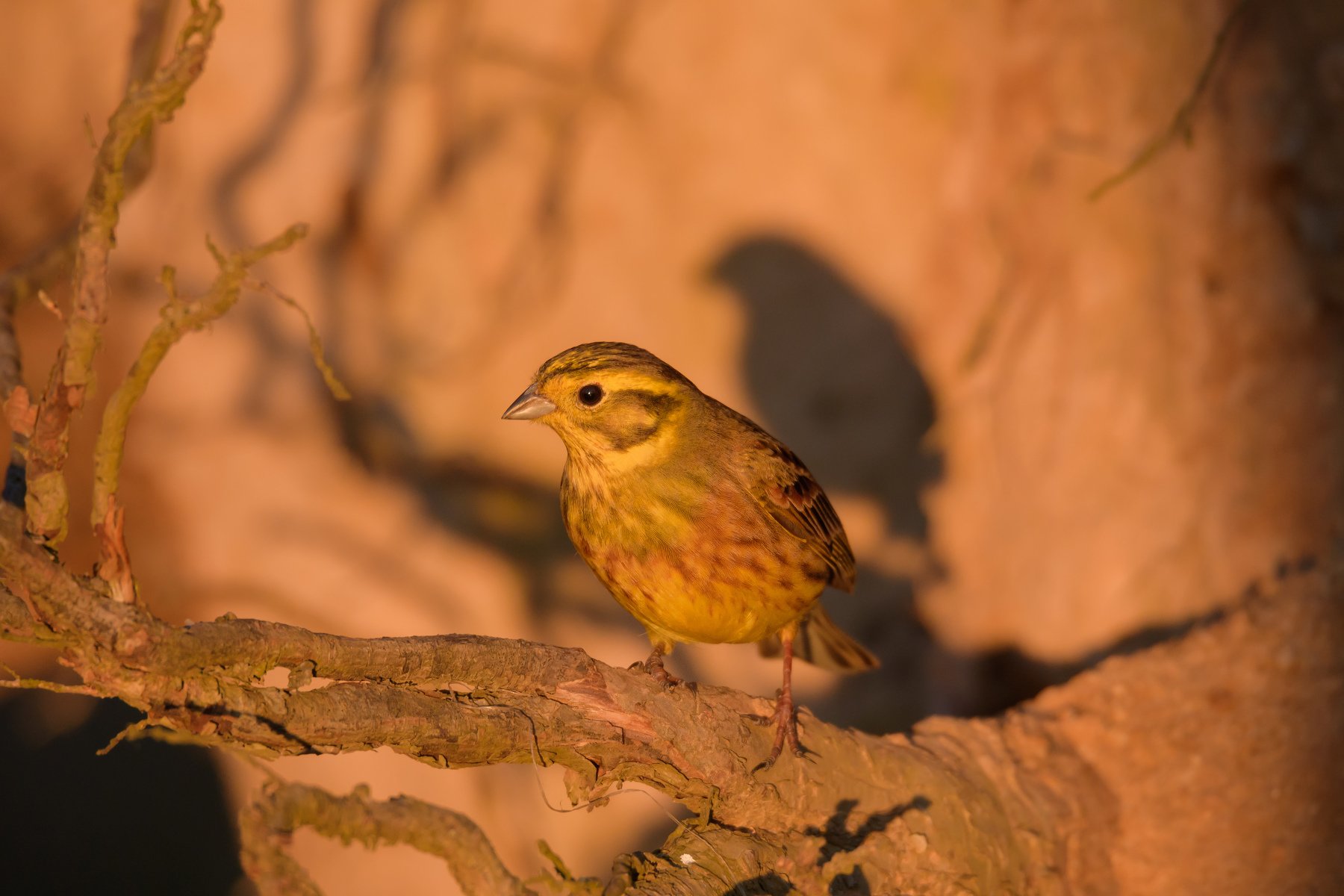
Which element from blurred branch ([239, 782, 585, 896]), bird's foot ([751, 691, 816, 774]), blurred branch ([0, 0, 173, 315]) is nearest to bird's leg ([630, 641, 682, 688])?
bird's foot ([751, 691, 816, 774])

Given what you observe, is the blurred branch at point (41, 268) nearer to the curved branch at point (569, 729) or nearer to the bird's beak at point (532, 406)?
the curved branch at point (569, 729)

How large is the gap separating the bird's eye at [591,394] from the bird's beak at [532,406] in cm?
10

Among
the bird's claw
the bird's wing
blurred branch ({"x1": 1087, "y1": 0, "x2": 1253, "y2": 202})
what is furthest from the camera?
blurred branch ({"x1": 1087, "y1": 0, "x2": 1253, "y2": 202})

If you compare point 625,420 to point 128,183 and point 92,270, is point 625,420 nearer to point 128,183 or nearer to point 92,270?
Result: point 92,270

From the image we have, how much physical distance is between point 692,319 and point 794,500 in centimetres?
307

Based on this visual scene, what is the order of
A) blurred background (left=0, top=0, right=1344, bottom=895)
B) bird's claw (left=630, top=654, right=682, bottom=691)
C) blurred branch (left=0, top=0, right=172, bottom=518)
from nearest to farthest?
1. blurred branch (left=0, top=0, right=172, bottom=518)
2. bird's claw (left=630, top=654, right=682, bottom=691)
3. blurred background (left=0, top=0, right=1344, bottom=895)

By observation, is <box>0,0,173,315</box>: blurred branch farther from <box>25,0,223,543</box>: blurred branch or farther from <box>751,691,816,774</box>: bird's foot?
<box>751,691,816,774</box>: bird's foot

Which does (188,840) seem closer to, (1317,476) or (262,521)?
(262,521)

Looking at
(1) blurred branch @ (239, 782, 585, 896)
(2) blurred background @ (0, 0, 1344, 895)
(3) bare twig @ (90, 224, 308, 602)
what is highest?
(2) blurred background @ (0, 0, 1344, 895)

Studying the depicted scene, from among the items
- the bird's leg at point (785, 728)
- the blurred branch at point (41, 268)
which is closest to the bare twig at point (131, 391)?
the blurred branch at point (41, 268)

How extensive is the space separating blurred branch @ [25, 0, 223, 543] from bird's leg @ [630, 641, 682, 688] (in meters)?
1.66

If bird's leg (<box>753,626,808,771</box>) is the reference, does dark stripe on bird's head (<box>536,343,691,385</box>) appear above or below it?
above

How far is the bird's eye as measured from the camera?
3.62 meters

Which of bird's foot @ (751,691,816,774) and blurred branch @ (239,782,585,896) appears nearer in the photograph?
blurred branch @ (239,782,585,896)
